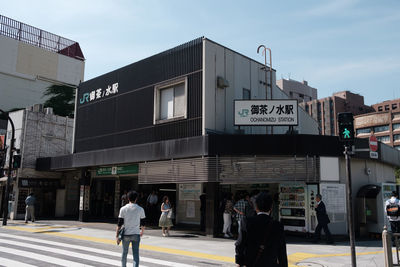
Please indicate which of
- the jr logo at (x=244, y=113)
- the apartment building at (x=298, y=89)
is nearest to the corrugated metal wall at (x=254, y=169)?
the jr logo at (x=244, y=113)

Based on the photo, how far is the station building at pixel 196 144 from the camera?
1462cm

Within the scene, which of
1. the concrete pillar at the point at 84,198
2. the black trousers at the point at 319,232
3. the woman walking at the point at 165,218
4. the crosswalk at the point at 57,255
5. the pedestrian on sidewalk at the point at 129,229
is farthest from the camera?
the concrete pillar at the point at 84,198

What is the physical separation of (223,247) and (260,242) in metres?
8.76

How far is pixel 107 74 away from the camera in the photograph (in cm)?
2197

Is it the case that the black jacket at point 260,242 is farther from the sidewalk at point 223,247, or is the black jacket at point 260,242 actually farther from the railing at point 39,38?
the railing at point 39,38

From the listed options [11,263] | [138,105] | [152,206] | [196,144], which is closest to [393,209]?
[196,144]

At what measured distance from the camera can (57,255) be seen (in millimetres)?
10180

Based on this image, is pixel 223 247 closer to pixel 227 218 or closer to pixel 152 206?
pixel 227 218

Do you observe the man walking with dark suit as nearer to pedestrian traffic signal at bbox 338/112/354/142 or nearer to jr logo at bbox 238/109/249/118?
jr logo at bbox 238/109/249/118

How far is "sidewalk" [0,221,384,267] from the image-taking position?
33.0 ft

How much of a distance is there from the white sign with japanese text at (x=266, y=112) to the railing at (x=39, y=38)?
49.2 m

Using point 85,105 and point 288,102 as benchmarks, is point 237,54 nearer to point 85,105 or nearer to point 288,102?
point 288,102

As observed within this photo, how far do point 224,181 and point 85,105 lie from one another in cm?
1290

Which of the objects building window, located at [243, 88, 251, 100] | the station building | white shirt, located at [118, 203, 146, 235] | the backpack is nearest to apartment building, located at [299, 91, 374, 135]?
the station building
